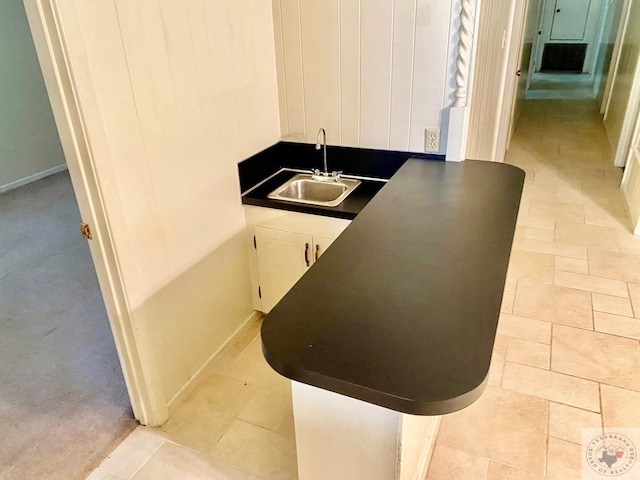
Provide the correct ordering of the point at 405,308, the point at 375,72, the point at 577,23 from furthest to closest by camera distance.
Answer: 1. the point at 577,23
2. the point at 375,72
3. the point at 405,308

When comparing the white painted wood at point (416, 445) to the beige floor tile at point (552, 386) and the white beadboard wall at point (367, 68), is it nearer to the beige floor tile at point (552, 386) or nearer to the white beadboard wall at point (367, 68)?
the beige floor tile at point (552, 386)

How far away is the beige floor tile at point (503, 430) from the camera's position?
1.81m

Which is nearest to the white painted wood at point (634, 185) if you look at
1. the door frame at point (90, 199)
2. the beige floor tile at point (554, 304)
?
the beige floor tile at point (554, 304)

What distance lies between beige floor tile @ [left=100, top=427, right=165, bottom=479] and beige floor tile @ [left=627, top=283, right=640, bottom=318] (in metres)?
2.57

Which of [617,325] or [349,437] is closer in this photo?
[349,437]

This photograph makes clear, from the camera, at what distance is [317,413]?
121 cm

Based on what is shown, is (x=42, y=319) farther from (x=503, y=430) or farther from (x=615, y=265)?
(x=615, y=265)

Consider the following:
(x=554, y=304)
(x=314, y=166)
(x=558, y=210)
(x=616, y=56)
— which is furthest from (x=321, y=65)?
(x=616, y=56)

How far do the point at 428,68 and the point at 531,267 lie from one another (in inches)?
64.9

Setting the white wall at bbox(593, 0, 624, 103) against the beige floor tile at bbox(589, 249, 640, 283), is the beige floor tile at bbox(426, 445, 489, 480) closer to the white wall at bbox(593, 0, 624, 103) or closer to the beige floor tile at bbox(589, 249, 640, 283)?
the beige floor tile at bbox(589, 249, 640, 283)

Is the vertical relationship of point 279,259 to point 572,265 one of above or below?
above

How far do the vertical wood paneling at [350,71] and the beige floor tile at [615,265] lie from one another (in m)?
1.88

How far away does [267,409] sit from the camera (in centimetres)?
206

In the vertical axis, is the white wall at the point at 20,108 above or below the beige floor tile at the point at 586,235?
above
